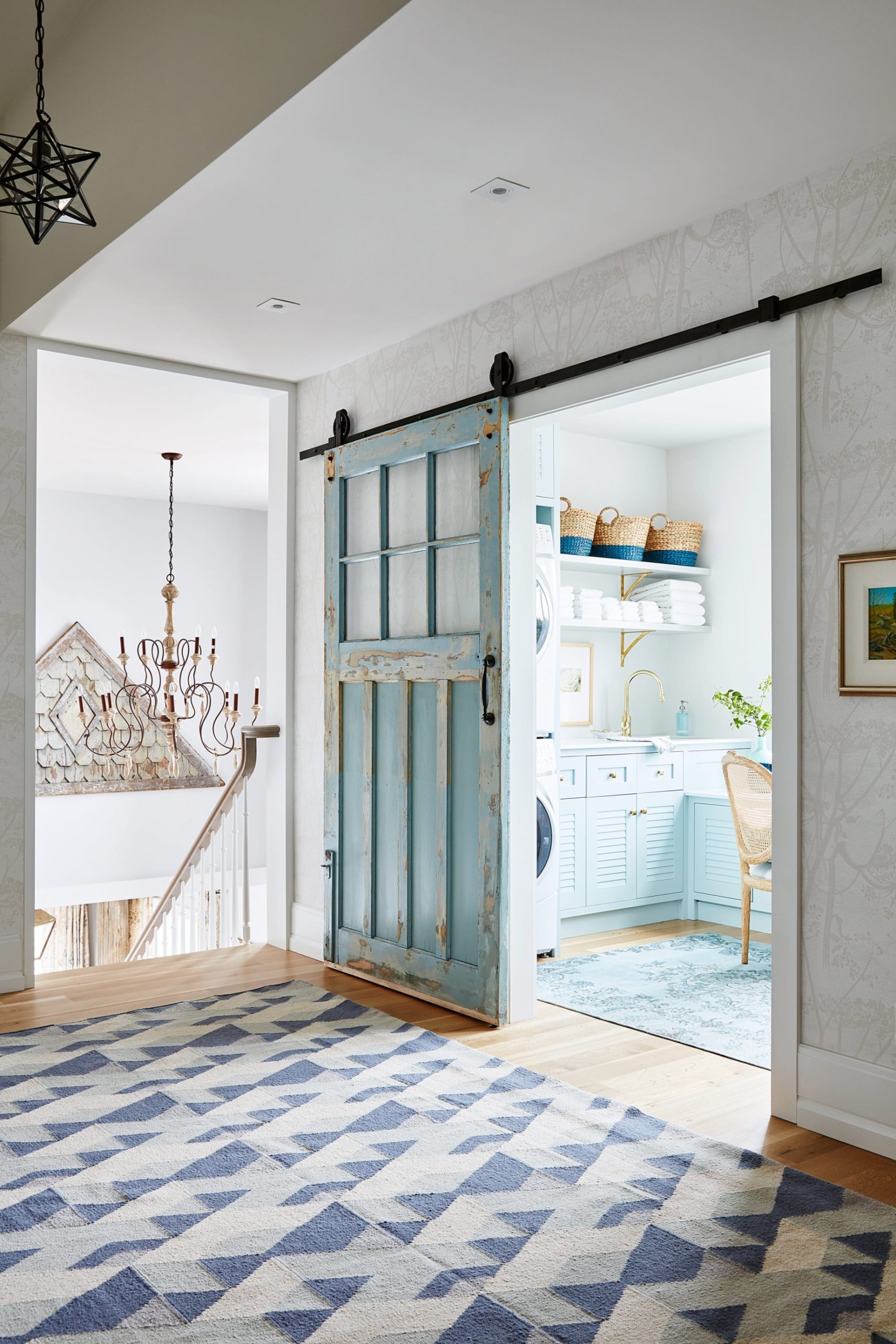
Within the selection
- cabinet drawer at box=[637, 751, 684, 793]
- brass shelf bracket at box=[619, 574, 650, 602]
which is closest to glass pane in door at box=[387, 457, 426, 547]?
cabinet drawer at box=[637, 751, 684, 793]

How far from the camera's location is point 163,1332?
1.94 m

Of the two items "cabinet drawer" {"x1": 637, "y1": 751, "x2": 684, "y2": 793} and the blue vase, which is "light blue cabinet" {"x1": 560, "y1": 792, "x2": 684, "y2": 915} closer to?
"cabinet drawer" {"x1": 637, "y1": 751, "x2": 684, "y2": 793}

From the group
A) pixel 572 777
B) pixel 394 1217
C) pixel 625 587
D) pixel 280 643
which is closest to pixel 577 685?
pixel 625 587

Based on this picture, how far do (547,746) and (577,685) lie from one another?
1153 millimetres

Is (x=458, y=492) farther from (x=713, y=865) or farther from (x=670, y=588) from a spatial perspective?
(x=713, y=865)

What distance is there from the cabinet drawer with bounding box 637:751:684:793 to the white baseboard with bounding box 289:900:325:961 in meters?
1.77

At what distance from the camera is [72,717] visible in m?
8.40

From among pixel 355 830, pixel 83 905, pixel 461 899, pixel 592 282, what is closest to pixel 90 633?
pixel 83 905

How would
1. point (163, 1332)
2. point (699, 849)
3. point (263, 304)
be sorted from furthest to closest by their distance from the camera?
1. point (699, 849)
2. point (263, 304)
3. point (163, 1332)

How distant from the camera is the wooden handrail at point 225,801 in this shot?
16.8 ft

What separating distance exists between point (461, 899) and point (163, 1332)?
2169 millimetres

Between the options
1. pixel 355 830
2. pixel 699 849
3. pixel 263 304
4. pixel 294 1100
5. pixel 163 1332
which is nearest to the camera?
pixel 163 1332

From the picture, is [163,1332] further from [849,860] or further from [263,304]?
[263,304]

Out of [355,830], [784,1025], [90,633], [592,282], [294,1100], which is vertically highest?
[592,282]
